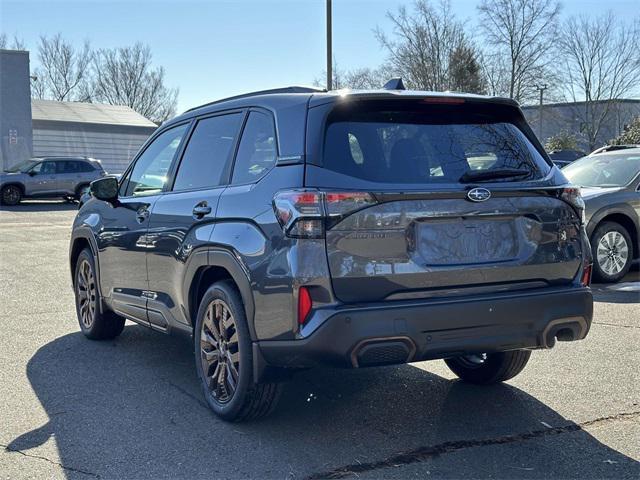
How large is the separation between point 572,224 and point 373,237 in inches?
50.2

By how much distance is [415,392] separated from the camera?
4.98 metres

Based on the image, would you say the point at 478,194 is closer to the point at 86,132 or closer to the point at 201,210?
the point at 201,210

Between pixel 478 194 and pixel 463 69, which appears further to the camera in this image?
pixel 463 69

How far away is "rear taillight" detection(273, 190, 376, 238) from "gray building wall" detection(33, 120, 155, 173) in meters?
34.8

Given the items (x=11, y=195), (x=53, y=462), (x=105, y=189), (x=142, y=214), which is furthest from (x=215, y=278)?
(x=11, y=195)

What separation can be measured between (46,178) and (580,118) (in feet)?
113

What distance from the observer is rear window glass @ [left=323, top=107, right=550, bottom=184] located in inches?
151

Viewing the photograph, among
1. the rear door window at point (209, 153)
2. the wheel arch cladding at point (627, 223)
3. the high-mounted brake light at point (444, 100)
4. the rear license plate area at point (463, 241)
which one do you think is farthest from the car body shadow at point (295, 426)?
the wheel arch cladding at point (627, 223)

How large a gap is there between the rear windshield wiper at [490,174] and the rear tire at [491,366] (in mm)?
1254

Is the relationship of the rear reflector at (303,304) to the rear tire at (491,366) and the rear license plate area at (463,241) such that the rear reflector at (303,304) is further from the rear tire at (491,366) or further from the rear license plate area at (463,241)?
the rear tire at (491,366)

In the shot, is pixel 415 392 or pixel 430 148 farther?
pixel 415 392

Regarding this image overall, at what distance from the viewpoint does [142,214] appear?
5402 mm

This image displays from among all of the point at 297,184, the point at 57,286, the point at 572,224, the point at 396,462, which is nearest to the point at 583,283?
the point at 572,224

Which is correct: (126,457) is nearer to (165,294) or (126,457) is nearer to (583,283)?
(165,294)
